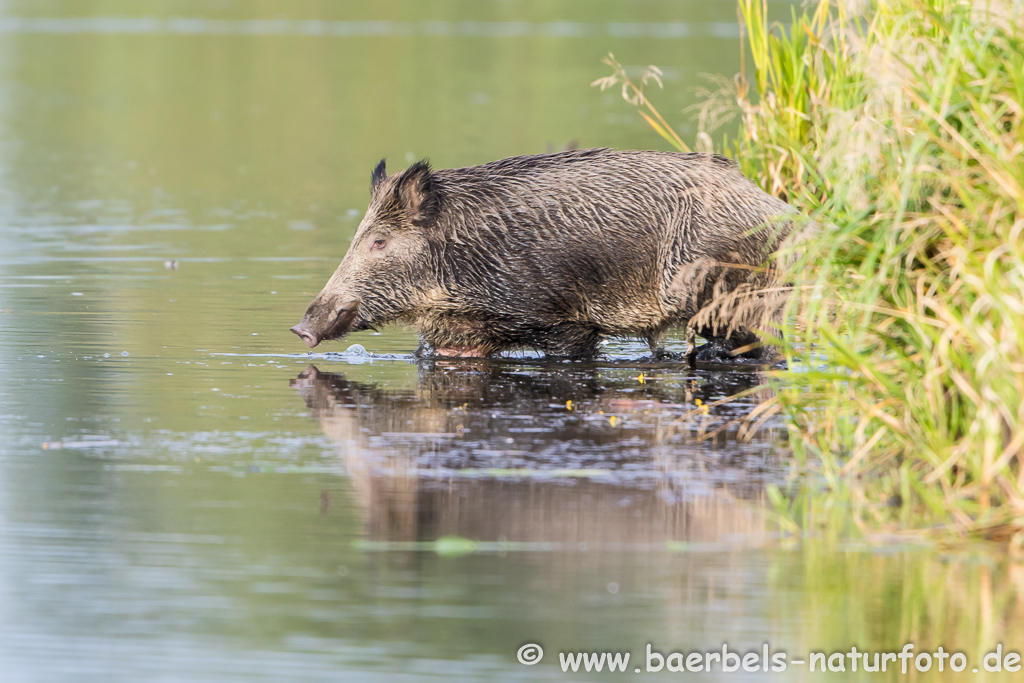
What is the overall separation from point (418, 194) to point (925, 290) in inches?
161

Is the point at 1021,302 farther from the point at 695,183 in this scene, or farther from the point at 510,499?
the point at 695,183

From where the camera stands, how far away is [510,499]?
6062mm

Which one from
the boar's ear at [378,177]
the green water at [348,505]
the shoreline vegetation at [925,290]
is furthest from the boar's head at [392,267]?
the shoreline vegetation at [925,290]

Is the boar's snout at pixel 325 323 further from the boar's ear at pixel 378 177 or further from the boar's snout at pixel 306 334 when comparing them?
the boar's ear at pixel 378 177

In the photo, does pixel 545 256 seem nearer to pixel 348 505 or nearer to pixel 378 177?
pixel 378 177

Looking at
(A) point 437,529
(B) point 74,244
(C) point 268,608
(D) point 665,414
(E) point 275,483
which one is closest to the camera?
(C) point 268,608

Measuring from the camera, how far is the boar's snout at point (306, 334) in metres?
9.27

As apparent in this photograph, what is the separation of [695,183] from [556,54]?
27589 millimetres

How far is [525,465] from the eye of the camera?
6.61m

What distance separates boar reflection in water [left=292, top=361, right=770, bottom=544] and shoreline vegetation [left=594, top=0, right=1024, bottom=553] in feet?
1.21

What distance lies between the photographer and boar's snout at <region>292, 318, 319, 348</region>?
9.27 metres

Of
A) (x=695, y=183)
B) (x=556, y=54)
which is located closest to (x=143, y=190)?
(x=695, y=183)

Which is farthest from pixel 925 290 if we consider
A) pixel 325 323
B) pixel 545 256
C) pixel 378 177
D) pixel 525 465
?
pixel 378 177

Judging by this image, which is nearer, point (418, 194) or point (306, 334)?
point (306, 334)
